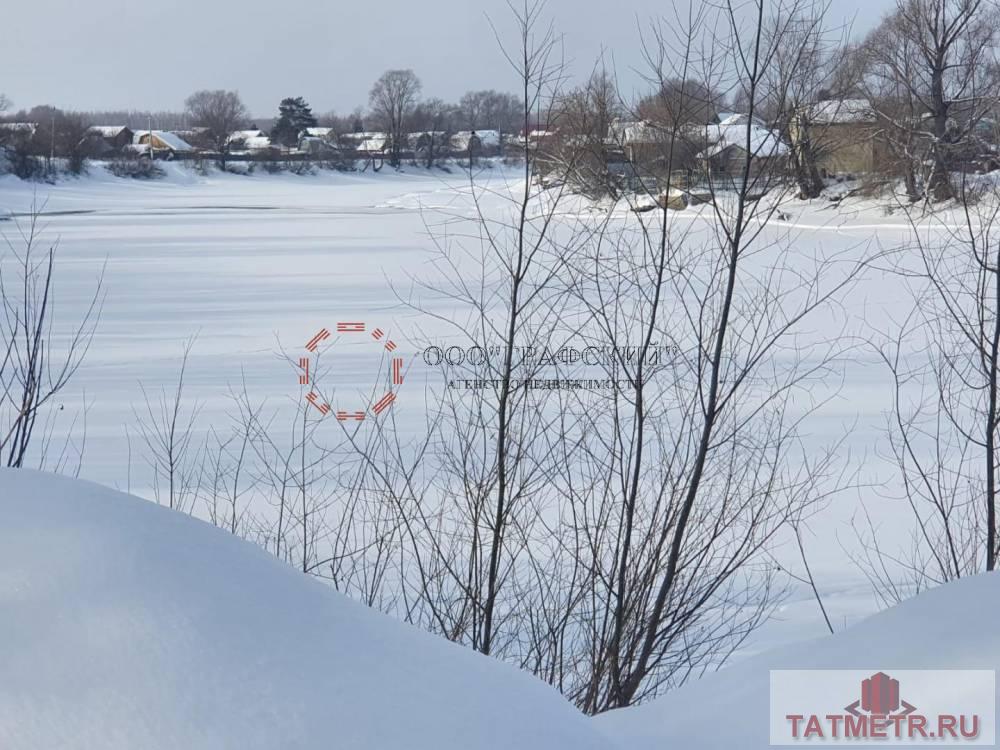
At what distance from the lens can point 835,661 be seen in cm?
216

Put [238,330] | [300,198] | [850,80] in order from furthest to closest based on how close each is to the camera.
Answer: [300,198] → [238,330] → [850,80]

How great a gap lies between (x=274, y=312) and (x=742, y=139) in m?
10.2

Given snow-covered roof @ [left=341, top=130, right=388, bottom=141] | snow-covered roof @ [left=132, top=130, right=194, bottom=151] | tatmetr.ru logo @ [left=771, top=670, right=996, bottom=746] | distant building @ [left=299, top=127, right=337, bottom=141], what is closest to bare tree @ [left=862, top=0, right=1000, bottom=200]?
tatmetr.ru logo @ [left=771, top=670, right=996, bottom=746]

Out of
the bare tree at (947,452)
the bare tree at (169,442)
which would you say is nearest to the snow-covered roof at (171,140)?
the bare tree at (169,442)

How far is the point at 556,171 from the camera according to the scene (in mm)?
4727

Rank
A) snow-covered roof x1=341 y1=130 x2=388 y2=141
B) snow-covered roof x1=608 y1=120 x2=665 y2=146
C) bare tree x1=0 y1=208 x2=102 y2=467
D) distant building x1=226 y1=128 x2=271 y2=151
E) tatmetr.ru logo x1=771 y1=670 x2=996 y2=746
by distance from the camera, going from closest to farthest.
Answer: tatmetr.ru logo x1=771 y1=670 x2=996 y2=746
snow-covered roof x1=608 y1=120 x2=665 y2=146
bare tree x1=0 y1=208 x2=102 y2=467
snow-covered roof x1=341 y1=130 x2=388 y2=141
distant building x1=226 y1=128 x2=271 y2=151

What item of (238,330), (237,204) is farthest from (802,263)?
(237,204)

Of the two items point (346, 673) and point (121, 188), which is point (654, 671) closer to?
point (346, 673)

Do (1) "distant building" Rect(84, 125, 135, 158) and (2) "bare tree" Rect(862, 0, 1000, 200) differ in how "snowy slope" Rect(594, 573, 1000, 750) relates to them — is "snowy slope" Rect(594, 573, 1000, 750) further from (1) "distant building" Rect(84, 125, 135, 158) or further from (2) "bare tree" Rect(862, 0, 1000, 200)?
(1) "distant building" Rect(84, 125, 135, 158)

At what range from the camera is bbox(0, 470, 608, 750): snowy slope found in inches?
57.3

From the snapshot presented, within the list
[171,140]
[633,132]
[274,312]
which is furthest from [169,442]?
[171,140]

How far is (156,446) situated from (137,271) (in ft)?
37.8

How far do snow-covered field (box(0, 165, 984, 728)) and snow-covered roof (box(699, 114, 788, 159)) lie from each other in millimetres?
283

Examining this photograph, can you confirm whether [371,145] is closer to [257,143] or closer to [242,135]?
[257,143]
